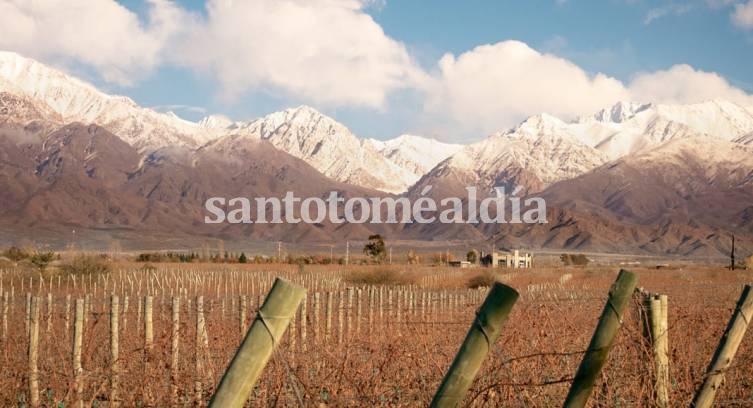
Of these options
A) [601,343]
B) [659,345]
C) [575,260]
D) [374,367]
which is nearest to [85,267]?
[374,367]

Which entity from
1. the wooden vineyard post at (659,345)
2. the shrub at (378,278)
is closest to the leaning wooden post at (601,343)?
the wooden vineyard post at (659,345)

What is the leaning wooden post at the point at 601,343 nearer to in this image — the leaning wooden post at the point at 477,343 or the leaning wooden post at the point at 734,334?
the leaning wooden post at the point at 477,343

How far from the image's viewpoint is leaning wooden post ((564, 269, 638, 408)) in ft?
13.6

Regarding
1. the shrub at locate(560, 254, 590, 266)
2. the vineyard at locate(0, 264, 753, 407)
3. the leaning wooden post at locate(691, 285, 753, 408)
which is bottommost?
the shrub at locate(560, 254, 590, 266)

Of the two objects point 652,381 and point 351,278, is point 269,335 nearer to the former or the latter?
point 652,381

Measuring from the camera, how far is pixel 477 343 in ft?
11.9

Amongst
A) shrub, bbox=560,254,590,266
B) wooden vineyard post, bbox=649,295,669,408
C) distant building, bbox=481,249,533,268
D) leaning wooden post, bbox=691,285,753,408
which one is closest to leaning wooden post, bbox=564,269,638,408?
leaning wooden post, bbox=691,285,753,408

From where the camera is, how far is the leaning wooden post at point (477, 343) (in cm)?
359

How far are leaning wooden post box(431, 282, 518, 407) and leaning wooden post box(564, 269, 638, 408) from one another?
0.78 m

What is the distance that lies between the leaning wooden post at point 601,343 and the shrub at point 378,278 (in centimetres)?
4032

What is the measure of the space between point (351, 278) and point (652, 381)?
1603 inches

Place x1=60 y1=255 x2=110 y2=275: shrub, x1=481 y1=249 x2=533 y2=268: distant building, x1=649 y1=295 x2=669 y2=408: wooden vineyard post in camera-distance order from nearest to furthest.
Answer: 1. x1=649 y1=295 x2=669 y2=408: wooden vineyard post
2. x1=60 y1=255 x2=110 y2=275: shrub
3. x1=481 y1=249 x2=533 y2=268: distant building

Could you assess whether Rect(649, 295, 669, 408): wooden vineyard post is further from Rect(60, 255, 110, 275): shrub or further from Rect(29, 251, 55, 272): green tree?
Rect(29, 251, 55, 272): green tree

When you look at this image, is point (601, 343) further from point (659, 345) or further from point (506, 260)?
point (506, 260)
